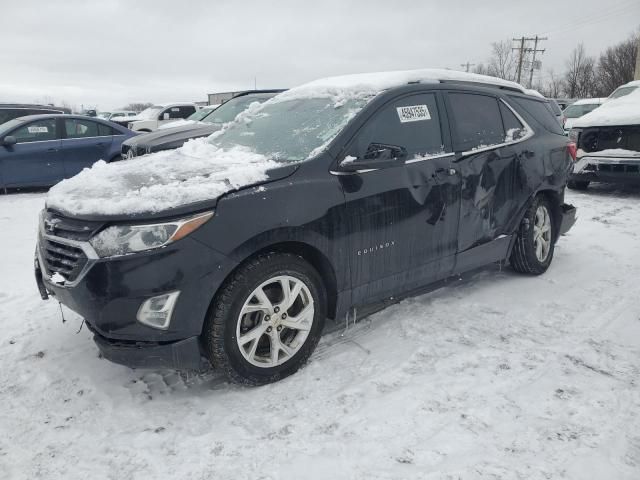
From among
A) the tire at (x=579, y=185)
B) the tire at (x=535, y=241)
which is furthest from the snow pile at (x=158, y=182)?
the tire at (x=579, y=185)

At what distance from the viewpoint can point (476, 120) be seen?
12.7 ft

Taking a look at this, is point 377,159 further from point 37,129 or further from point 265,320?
point 37,129

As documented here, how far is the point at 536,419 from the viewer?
2453 millimetres

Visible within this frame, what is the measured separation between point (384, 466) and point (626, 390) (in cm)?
153

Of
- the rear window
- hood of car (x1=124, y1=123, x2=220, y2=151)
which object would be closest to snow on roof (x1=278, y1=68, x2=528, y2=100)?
the rear window

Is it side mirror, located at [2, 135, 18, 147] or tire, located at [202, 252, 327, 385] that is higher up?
side mirror, located at [2, 135, 18, 147]

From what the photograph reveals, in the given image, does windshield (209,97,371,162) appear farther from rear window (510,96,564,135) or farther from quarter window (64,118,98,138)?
quarter window (64,118,98,138)

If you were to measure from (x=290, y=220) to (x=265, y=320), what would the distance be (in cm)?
58

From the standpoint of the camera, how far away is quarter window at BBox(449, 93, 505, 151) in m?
3.69

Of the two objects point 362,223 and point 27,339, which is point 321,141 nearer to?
point 362,223

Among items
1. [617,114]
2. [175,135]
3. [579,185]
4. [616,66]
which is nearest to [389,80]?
[175,135]

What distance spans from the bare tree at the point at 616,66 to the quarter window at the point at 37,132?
182 feet

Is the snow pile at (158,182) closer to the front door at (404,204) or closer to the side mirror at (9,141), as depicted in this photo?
the front door at (404,204)

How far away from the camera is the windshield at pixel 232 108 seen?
8227 mm
